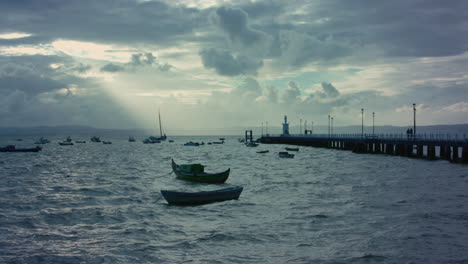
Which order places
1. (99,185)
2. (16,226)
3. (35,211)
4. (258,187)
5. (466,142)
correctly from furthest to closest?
1. (466,142)
2. (99,185)
3. (258,187)
4. (35,211)
5. (16,226)

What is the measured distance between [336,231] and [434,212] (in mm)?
8648

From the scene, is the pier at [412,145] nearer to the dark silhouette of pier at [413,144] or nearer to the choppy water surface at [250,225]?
the dark silhouette of pier at [413,144]

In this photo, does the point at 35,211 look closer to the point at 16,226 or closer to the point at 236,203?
the point at 16,226

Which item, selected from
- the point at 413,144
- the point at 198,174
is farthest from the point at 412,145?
the point at 198,174

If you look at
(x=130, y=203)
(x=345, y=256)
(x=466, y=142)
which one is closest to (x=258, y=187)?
(x=130, y=203)

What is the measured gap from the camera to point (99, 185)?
44.2m

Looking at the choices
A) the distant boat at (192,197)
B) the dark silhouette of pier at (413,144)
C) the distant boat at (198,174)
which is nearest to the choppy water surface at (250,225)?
the distant boat at (192,197)

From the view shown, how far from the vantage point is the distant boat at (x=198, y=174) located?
145 feet

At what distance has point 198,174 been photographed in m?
45.4

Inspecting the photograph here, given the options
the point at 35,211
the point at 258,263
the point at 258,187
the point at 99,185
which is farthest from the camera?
the point at 99,185

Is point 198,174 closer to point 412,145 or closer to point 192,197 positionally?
point 192,197

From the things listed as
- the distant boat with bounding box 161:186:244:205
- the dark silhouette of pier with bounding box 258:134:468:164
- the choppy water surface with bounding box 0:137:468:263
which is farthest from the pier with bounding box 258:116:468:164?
the distant boat with bounding box 161:186:244:205

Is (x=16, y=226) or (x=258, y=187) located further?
(x=258, y=187)

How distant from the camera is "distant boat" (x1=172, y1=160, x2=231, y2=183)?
4428 centimetres
